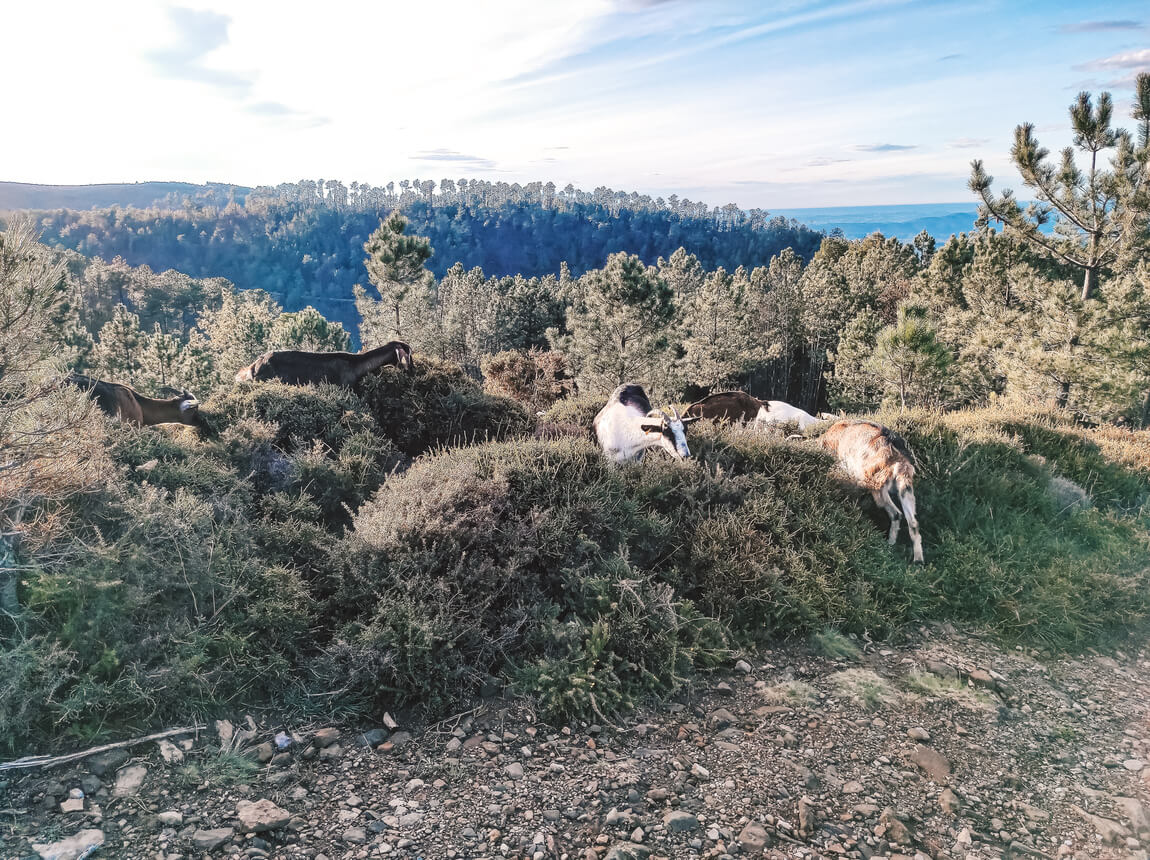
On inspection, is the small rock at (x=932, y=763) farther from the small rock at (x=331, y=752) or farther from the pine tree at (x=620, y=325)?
the pine tree at (x=620, y=325)

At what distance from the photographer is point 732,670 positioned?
189 inches

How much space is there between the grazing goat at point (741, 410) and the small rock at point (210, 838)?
24.8ft

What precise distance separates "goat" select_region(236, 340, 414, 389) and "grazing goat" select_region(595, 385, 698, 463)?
4441 mm

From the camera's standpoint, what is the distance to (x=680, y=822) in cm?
327

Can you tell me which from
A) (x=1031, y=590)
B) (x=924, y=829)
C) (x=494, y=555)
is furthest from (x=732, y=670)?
(x=1031, y=590)

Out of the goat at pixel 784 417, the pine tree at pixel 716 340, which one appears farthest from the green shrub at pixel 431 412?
the pine tree at pixel 716 340

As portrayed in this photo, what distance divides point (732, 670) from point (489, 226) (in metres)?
134

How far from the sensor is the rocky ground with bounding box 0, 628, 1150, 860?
3.08 metres

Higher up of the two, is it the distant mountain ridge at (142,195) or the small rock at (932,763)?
the distant mountain ridge at (142,195)

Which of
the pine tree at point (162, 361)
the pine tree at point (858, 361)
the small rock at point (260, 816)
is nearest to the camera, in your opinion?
the small rock at point (260, 816)

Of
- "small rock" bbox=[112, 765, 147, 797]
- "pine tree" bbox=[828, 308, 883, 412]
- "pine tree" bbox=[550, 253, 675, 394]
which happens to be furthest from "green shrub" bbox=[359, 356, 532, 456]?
"pine tree" bbox=[828, 308, 883, 412]

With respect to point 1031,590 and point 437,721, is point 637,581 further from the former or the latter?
point 1031,590

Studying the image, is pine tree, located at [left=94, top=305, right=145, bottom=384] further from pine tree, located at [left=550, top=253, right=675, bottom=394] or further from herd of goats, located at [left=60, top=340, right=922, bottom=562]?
herd of goats, located at [left=60, top=340, right=922, bottom=562]

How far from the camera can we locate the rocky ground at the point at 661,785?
3.08 m
